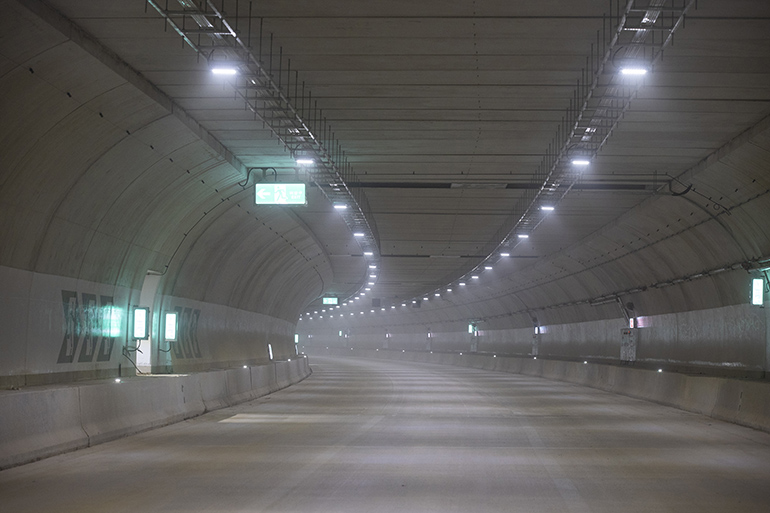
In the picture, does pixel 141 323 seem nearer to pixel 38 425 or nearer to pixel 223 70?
pixel 38 425

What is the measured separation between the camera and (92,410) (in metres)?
17.5

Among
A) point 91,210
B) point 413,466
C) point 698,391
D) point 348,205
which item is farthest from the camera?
point 348,205

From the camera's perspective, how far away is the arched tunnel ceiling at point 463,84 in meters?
14.2

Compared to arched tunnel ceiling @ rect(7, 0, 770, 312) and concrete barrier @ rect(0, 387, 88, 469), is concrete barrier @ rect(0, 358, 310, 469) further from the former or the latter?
arched tunnel ceiling @ rect(7, 0, 770, 312)

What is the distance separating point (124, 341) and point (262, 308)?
68.4 feet

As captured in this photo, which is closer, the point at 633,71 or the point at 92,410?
the point at 633,71

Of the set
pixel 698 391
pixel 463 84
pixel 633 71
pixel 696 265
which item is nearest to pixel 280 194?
pixel 463 84

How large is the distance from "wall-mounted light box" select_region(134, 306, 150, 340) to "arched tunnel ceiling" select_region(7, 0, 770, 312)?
4739 millimetres

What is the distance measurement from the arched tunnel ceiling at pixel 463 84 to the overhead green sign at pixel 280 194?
3.78 ft

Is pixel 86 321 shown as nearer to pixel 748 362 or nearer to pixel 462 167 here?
pixel 462 167

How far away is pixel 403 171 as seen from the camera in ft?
87.6

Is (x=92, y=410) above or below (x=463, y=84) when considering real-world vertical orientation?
below

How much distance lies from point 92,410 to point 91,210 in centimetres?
424

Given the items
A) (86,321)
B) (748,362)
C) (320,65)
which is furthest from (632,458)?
(748,362)
